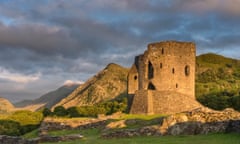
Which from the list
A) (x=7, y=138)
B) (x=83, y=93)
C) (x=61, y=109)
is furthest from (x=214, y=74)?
(x=7, y=138)

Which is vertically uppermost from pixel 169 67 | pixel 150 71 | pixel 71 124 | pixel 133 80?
pixel 169 67

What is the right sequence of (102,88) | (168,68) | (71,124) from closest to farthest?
(71,124)
(168,68)
(102,88)

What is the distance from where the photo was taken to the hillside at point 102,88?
5182 inches

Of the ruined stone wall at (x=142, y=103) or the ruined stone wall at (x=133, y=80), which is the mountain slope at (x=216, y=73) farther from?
the ruined stone wall at (x=142, y=103)

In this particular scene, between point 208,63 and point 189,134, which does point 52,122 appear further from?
point 208,63

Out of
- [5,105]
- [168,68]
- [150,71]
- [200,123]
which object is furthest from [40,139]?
[5,105]

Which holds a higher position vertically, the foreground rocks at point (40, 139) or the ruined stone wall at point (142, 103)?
the ruined stone wall at point (142, 103)

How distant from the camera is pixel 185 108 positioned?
162 feet

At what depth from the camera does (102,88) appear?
143 metres

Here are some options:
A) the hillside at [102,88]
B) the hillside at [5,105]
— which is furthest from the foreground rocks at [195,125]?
the hillside at [5,105]

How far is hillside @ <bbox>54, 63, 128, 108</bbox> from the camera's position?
432 ft

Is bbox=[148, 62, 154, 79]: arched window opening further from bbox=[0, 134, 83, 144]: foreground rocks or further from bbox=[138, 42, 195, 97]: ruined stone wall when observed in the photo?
bbox=[0, 134, 83, 144]: foreground rocks

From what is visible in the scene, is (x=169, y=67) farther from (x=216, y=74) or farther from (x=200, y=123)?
(x=216, y=74)

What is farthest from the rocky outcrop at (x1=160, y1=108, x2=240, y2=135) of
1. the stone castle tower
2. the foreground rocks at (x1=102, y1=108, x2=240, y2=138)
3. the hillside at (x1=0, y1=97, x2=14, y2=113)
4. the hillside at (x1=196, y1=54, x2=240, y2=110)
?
the hillside at (x1=0, y1=97, x2=14, y2=113)
